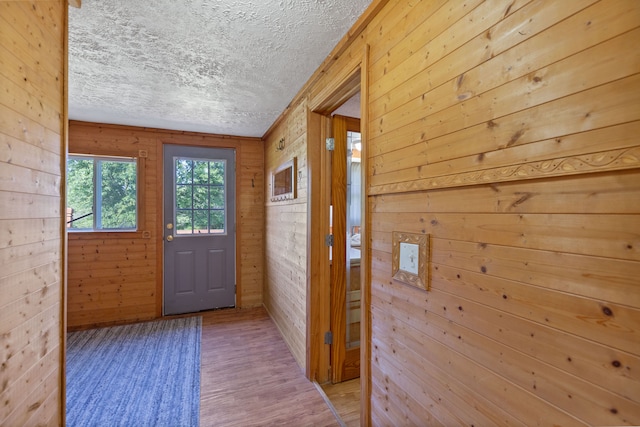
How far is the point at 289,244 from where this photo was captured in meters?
2.69

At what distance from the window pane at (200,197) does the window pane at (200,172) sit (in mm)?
78

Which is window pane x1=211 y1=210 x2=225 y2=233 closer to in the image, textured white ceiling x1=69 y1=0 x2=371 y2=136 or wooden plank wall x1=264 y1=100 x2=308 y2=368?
wooden plank wall x1=264 y1=100 x2=308 y2=368

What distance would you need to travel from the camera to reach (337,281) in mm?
2189

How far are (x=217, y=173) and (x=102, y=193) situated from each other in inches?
50.4

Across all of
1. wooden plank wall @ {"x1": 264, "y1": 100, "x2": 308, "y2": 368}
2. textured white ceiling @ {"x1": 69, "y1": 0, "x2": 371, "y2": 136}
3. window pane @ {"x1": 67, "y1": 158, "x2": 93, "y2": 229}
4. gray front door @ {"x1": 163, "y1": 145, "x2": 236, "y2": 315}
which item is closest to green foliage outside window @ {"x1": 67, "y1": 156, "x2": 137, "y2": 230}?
window pane @ {"x1": 67, "y1": 158, "x2": 93, "y2": 229}

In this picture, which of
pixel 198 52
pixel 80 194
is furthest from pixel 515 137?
pixel 80 194

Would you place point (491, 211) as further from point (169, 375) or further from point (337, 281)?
point (169, 375)

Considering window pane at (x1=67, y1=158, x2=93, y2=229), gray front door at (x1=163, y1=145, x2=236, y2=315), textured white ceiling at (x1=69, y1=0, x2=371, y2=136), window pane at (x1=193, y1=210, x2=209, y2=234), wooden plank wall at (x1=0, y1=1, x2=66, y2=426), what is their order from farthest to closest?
window pane at (x1=193, y1=210, x2=209, y2=234), gray front door at (x1=163, y1=145, x2=236, y2=315), window pane at (x1=67, y1=158, x2=93, y2=229), textured white ceiling at (x1=69, y1=0, x2=371, y2=136), wooden plank wall at (x1=0, y1=1, x2=66, y2=426)

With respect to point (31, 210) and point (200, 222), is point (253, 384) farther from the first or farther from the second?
point (200, 222)

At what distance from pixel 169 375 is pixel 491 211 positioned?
8.44 ft

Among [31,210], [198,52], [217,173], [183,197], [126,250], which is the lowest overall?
[126,250]

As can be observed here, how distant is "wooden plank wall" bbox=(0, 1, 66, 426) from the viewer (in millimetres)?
906

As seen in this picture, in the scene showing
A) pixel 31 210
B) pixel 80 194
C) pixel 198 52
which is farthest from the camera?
pixel 80 194

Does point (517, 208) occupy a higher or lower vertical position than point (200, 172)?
lower
